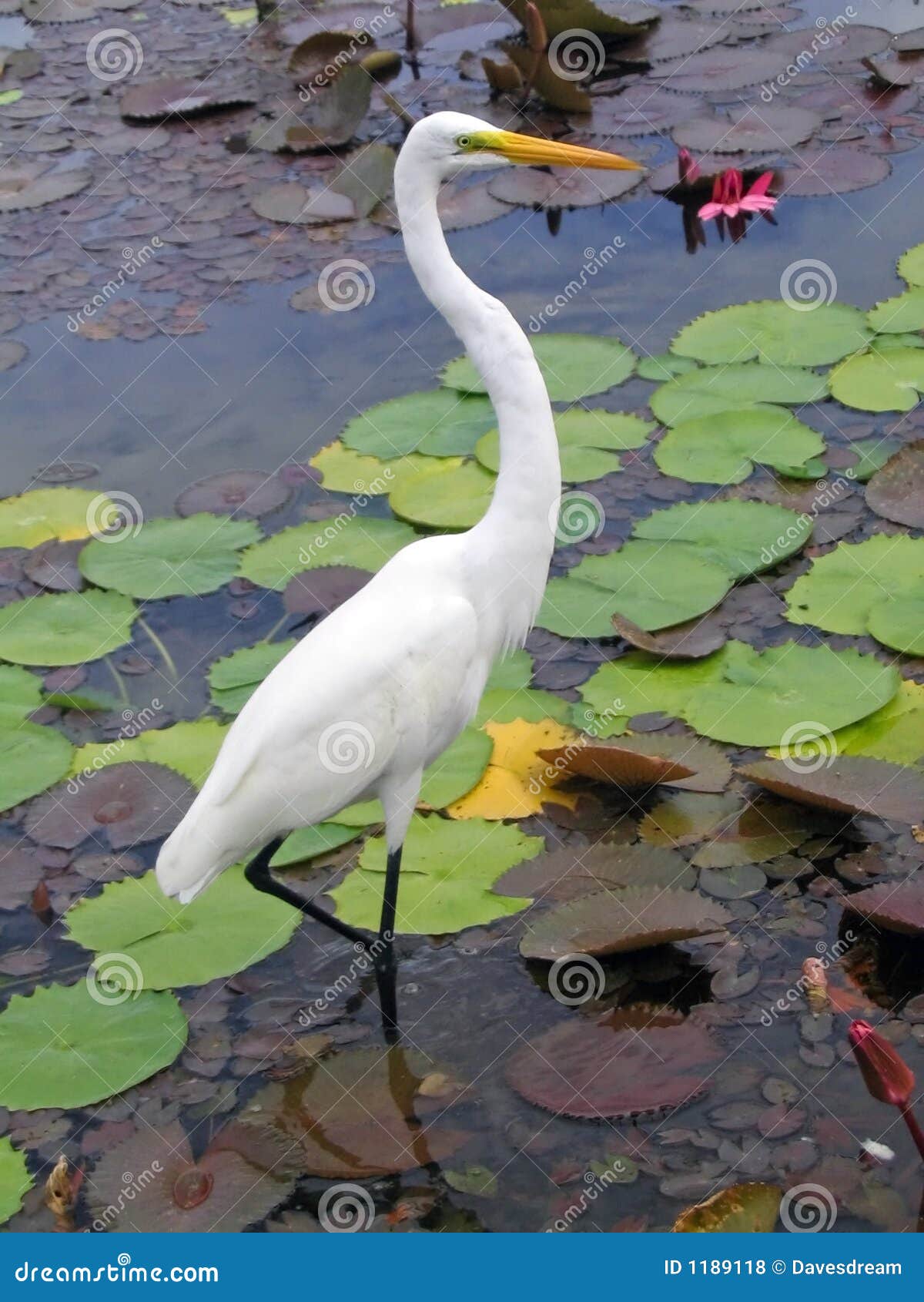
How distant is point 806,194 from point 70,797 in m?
4.21

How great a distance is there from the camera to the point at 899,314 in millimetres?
5516

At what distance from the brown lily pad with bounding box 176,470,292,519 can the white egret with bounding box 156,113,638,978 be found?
1.86 m

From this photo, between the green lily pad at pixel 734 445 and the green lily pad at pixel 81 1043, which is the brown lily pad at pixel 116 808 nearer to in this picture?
the green lily pad at pixel 81 1043

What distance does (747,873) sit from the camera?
3.65m

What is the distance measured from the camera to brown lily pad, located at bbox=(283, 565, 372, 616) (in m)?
4.69

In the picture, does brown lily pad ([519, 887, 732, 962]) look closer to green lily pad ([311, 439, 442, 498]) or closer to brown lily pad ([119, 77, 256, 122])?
green lily pad ([311, 439, 442, 498])

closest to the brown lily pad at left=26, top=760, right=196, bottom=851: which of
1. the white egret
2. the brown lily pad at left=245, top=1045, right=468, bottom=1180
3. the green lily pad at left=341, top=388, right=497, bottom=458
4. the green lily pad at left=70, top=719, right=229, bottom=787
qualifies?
the green lily pad at left=70, top=719, right=229, bottom=787

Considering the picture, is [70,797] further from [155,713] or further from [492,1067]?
[492,1067]

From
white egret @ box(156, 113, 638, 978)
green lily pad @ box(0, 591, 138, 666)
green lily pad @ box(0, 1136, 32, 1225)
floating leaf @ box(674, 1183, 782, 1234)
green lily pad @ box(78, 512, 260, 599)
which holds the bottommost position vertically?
green lily pad @ box(0, 1136, 32, 1225)

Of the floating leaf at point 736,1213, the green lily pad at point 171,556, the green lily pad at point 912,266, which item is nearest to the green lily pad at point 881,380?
the green lily pad at point 912,266

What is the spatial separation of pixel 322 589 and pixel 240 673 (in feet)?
1.32

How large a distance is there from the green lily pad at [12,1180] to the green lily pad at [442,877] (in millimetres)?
926

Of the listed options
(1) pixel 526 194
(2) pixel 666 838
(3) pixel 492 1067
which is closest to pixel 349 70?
(1) pixel 526 194

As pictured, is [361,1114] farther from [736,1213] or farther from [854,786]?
[854,786]
